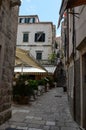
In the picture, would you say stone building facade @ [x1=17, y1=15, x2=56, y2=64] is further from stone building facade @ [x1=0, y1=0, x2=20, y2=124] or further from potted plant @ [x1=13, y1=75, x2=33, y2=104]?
stone building facade @ [x1=0, y1=0, x2=20, y2=124]

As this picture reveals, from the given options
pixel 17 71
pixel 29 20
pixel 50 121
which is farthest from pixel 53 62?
pixel 50 121

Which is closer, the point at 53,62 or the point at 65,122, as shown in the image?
the point at 65,122

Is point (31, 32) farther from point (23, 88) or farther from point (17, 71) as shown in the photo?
point (23, 88)

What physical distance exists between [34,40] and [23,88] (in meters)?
29.1

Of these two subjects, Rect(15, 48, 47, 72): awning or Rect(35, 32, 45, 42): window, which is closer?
Rect(15, 48, 47, 72): awning

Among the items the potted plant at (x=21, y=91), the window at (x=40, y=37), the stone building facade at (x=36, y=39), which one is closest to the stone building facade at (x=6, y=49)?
the potted plant at (x=21, y=91)

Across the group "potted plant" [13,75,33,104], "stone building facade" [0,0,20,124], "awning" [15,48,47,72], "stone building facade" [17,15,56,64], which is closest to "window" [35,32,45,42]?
"stone building facade" [17,15,56,64]

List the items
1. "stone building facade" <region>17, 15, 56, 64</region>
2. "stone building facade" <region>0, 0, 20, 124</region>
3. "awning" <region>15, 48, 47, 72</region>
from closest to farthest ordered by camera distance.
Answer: "stone building facade" <region>0, 0, 20, 124</region> < "awning" <region>15, 48, 47, 72</region> < "stone building facade" <region>17, 15, 56, 64</region>

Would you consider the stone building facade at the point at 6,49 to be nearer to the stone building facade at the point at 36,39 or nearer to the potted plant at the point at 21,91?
the potted plant at the point at 21,91

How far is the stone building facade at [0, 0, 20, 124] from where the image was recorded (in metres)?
7.98

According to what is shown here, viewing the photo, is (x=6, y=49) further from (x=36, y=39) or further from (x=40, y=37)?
(x=40, y=37)

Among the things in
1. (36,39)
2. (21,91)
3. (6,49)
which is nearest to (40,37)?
(36,39)

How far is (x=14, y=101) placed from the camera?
1428cm

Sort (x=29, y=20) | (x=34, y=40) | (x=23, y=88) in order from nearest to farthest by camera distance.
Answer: (x=23, y=88), (x=34, y=40), (x=29, y=20)
